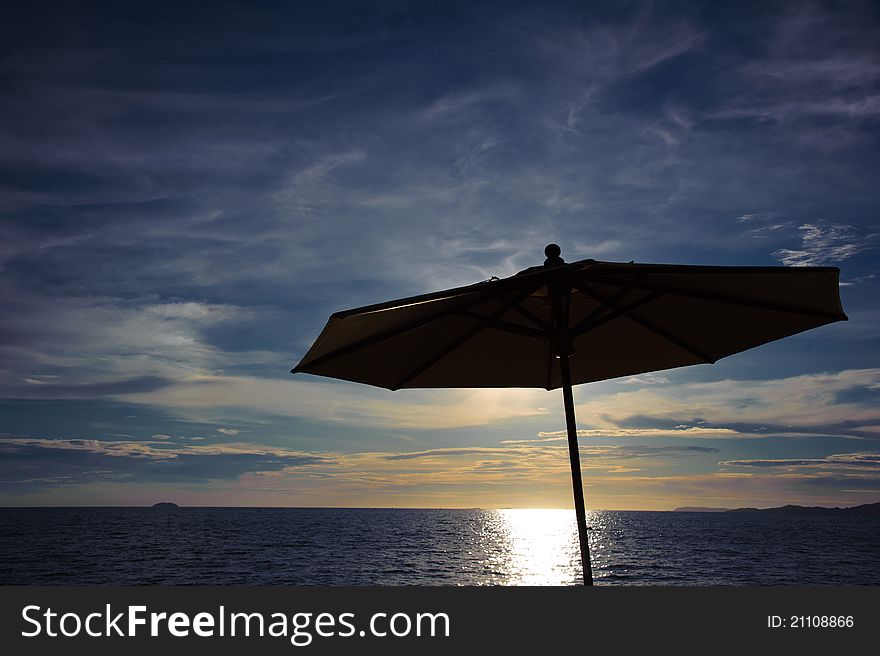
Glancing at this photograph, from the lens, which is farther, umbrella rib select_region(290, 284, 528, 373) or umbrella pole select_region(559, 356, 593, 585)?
umbrella pole select_region(559, 356, 593, 585)

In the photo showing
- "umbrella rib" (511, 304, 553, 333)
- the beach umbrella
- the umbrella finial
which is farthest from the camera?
"umbrella rib" (511, 304, 553, 333)

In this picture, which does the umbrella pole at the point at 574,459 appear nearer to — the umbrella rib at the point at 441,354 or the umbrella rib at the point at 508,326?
the umbrella rib at the point at 508,326

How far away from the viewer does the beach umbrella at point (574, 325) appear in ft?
15.0

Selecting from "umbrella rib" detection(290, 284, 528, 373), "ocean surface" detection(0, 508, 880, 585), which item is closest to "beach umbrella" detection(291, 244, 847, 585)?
"umbrella rib" detection(290, 284, 528, 373)

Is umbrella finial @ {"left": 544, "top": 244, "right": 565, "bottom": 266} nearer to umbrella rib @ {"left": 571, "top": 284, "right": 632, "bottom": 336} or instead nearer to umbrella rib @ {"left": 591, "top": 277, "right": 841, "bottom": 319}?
umbrella rib @ {"left": 591, "top": 277, "right": 841, "bottom": 319}

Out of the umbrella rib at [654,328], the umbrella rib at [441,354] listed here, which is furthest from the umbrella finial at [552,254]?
the umbrella rib at [441,354]

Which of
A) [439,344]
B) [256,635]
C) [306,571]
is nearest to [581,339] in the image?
[439,344]

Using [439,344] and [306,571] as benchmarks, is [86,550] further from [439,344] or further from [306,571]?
[439,344]

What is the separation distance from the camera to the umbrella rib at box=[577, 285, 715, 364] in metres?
5.15

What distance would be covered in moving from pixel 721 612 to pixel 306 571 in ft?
189

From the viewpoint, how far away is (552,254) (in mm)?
4957

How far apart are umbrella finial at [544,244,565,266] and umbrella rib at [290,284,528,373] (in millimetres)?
229

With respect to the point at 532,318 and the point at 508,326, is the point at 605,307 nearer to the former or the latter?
the point at 532,318

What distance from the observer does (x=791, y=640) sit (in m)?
3.15
